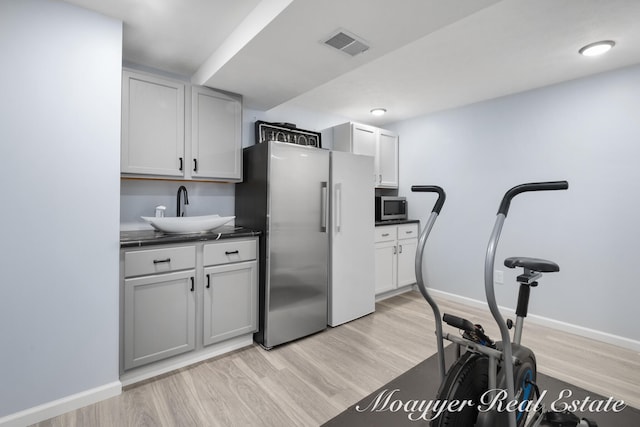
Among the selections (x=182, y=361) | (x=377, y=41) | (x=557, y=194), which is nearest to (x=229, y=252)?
(x=182, y=361)

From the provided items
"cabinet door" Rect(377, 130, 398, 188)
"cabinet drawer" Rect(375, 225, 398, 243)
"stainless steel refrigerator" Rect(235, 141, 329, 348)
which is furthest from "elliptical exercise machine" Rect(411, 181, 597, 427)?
"cabinet door" Rect(377, 130, 398, 188)

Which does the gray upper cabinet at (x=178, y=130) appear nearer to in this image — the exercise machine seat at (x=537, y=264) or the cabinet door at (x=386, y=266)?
the cabinet door at (x=386, y=266)

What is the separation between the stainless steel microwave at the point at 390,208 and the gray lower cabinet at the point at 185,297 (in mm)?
1842

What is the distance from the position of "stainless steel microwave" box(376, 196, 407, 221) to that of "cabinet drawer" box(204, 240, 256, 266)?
185cm

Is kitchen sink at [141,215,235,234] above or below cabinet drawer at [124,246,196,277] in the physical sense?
above

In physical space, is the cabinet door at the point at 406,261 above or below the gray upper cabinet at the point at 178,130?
below

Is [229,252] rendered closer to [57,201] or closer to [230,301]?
[230,301]

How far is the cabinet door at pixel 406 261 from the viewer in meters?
3.77

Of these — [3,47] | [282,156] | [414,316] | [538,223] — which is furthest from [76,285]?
[538,223]

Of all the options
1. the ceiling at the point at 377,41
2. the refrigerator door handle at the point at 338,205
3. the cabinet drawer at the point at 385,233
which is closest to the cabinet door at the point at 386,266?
the cabinet drawer at the point at 385,233

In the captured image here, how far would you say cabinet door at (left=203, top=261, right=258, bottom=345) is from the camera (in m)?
2.26

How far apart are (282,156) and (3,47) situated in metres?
1.67

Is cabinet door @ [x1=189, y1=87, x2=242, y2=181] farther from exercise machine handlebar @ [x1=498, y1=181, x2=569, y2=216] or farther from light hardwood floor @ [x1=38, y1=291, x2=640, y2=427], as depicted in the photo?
exercise machine handlebar @ [x1=498, y1=181, x2=569, y2=216]

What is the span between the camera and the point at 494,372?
121 cm
